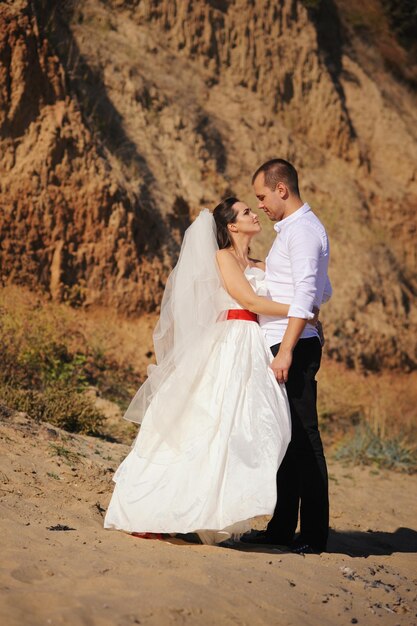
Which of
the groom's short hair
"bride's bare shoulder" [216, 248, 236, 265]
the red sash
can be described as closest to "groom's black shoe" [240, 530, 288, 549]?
the red sash

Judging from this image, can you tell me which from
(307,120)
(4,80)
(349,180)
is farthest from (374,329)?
(4,80)

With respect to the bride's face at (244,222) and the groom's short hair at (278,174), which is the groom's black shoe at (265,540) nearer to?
the bride's face at (244,222)

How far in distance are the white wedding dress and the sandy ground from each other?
0.19 m

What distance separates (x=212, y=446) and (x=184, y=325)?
33.0 inches

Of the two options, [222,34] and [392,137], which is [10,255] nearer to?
[222,34]

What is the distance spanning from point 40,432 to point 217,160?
23.0 feet

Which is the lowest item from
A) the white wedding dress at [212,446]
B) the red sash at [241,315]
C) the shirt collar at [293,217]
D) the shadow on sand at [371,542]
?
the shadow on sand at [371,542]

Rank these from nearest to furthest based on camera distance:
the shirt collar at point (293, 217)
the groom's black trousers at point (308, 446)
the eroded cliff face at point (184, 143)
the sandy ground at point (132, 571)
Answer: the sandy ground at point (132, 571), the groom's black trousers at point (308, 446), the shirt collar at point (293, 217), the eroded cliff face at point (184, 143)

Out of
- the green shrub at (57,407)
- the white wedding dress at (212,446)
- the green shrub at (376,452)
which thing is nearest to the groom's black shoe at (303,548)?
the white wedding dress at (212,446)

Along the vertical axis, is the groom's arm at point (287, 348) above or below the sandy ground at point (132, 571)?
above

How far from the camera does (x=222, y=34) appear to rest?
1353 cm

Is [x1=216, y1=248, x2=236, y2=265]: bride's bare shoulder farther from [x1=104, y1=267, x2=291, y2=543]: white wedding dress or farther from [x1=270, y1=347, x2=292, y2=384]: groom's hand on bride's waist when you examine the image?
[x1=270, y1=347, x2=292, y2=384]: groom's hand on bride's waist

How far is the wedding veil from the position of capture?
16.2 feet

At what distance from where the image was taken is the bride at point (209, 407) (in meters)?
4.59
